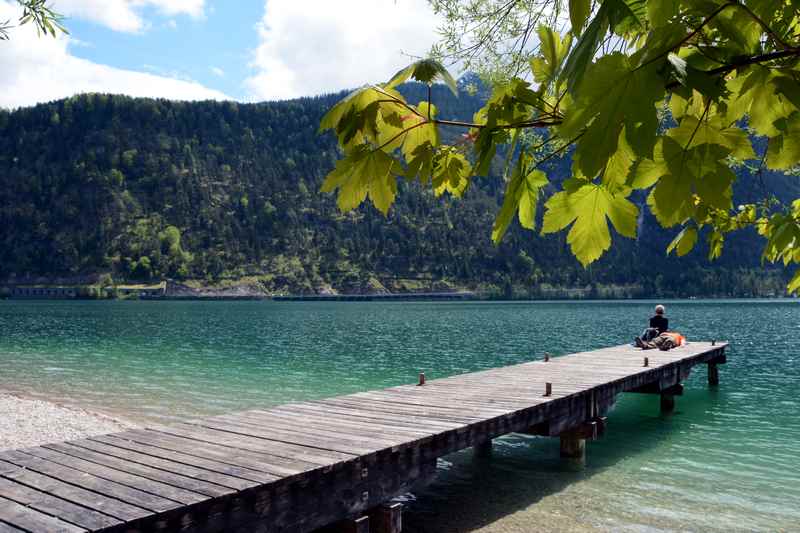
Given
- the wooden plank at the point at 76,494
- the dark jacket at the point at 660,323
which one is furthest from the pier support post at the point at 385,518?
the dark jacket at the point at 660,323

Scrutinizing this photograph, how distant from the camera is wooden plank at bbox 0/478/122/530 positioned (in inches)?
199

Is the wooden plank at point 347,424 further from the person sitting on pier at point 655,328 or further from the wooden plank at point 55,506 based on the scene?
the person sitting on pier at point 655,328

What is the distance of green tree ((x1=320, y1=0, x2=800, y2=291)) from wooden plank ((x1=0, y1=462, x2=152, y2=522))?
475cm

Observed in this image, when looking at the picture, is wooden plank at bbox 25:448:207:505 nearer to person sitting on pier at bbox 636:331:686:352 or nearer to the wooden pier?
the wooden pier

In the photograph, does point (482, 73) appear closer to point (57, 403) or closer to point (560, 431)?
point (560, 431)

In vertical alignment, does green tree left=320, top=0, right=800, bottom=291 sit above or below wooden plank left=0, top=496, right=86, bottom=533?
above

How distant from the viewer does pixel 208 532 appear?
5613 mm

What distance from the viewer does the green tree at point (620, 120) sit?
932 mm

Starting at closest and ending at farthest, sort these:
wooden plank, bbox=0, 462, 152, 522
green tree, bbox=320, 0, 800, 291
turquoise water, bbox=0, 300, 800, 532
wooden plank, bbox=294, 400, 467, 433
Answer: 1. green tree, bbox=320, 0, 800, 291
2. wooden plank, bbox=0, 462, 152, 522
3. wooden plank, bbox=294, 400, 467, 433
4. turquoise water, bbox=0, 300, 800, 532

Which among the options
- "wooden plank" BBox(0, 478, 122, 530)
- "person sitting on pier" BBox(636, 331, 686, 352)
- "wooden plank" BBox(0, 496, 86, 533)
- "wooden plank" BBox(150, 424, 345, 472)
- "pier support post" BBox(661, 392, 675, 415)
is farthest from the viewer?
"person sitting on pier" BBox(636, 331, 686, 352)

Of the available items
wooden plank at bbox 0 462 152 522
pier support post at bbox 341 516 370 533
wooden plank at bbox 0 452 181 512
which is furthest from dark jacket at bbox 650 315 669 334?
wooden plank at bbox 0 462 152 522

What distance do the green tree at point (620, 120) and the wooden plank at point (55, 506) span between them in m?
4.69

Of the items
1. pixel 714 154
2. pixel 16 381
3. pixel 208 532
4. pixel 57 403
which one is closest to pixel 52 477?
pixel 208 532

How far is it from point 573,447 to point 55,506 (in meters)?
10.2
